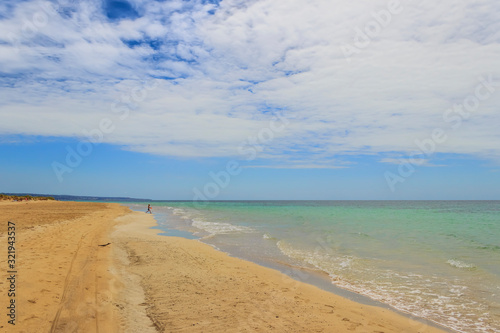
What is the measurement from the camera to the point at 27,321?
216 inches

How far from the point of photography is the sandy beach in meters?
5.86

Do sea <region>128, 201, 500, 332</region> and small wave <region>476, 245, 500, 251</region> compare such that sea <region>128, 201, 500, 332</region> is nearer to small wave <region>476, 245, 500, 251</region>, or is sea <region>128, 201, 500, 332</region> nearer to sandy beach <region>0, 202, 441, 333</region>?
small wave <region>476, 245, 500, 251</region>

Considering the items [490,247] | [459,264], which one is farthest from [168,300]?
[490,247]

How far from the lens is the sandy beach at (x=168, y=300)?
5859 mm

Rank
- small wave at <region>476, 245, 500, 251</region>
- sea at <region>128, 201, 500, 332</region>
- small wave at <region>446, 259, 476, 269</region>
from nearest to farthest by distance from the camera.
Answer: sea at <region>128, 201, 500, 332</region>, small wave at <region>446, 259, 476, 269</region>, small wave at <region>476, 245, 500, 251</region>

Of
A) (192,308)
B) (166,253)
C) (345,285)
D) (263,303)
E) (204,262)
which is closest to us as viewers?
(192,308)

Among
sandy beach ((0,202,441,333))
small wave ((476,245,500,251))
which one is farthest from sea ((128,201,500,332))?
sandy beach ((0,202,441,333))

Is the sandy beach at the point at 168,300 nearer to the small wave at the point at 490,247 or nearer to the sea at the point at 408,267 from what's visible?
the sea at the point at 408,267

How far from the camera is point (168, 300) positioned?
718 cm

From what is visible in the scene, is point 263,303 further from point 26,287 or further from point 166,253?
point 166,253

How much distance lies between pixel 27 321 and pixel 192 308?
9.82ft

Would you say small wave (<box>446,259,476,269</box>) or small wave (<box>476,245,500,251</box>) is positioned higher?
small wave (<box>446,259,476,269</box>)

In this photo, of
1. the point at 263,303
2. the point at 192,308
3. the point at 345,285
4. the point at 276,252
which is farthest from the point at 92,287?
the point at 276,252

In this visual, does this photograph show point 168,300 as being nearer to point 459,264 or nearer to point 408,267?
point 408,267
